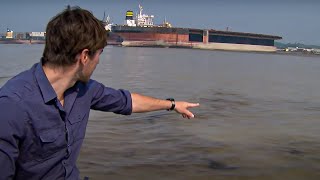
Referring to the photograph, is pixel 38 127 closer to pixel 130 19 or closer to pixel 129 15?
pixel 130 19

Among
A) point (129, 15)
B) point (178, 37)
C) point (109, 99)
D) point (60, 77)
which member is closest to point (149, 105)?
point (109, 99)

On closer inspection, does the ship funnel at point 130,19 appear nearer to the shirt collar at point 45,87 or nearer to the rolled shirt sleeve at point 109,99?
the rolled shirt sleeve at point 109,99

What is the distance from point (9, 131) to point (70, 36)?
49 centimetres

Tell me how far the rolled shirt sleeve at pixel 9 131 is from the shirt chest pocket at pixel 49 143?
10 centimetres

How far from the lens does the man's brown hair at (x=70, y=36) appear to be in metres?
1.96

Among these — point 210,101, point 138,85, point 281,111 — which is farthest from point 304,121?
point 138,85

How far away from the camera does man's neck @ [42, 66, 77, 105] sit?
6.69 ft

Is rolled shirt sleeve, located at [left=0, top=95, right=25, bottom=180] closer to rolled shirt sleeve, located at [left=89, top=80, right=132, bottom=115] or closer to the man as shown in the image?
the man

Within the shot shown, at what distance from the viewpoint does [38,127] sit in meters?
1.94

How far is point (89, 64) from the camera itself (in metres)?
2.11

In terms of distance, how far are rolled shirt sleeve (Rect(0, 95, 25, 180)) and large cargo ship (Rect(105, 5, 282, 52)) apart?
8195 cm

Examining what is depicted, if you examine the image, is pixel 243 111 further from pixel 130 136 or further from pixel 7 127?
pixel 7 127

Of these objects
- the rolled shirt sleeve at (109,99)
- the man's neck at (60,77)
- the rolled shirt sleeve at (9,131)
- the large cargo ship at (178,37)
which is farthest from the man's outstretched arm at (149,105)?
the large cargo ship at (178,37)

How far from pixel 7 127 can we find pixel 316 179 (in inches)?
155
